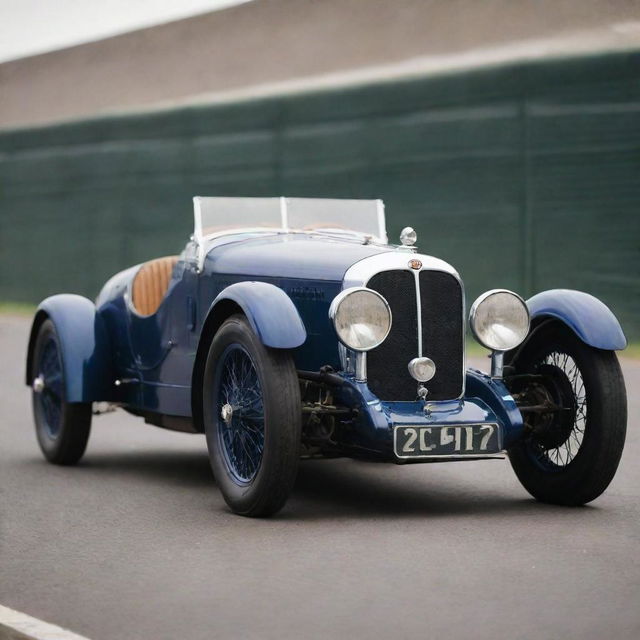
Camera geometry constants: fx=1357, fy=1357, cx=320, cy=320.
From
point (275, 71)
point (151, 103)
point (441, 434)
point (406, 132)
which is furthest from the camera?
point (151, 103)

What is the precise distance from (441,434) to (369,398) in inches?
15.9

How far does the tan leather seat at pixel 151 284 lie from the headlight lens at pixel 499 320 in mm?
2591

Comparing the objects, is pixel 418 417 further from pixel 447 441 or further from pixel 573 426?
pixel 573 426

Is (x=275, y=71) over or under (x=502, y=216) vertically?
over

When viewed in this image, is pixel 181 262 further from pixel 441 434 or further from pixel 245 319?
pixel 441 434

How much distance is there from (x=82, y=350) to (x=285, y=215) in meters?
1.65

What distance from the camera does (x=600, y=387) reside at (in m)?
7.03

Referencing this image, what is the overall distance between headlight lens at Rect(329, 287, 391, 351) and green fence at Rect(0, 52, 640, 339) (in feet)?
27.4

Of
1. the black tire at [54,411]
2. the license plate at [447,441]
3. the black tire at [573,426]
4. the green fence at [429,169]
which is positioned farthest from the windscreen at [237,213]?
the green fence at [429,169]

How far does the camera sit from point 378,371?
7133mm

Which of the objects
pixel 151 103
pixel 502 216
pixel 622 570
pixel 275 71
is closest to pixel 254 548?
pixel 622 570

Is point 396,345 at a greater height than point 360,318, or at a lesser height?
lesser

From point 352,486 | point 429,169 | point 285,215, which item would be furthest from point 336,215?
point 429,169

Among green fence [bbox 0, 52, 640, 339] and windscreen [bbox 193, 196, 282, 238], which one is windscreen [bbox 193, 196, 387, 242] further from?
green fence [bbox 0, 52, 640, 339]
